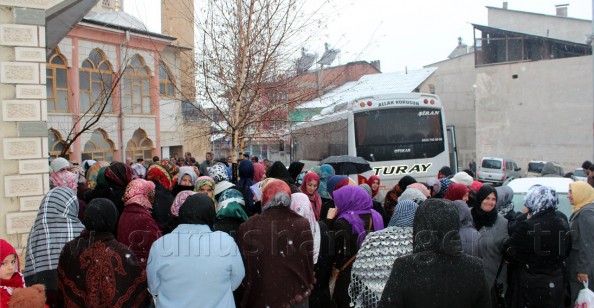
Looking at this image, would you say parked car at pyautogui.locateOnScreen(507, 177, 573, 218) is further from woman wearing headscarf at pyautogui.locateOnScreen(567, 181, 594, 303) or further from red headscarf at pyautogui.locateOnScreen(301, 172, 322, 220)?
red headscarf at pyautogui.locateOnScreen(301, 172, 322, 220)

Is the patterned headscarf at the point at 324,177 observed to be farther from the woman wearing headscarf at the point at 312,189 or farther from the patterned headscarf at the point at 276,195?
the patterned headscarf at the point at 276,195

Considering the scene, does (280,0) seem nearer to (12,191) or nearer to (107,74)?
(12,191)

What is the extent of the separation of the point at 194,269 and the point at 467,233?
2.85 meters

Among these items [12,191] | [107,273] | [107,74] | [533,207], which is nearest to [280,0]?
[12,191]

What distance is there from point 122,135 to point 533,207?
21.2 metres

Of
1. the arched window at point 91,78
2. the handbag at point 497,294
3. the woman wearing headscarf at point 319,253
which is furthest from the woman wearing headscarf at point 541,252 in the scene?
the arched window at point 91,78

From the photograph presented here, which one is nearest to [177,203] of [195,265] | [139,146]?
[195,265]

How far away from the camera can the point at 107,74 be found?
76.8 ft

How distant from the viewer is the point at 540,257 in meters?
5.41

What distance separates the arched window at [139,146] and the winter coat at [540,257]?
21646 mm

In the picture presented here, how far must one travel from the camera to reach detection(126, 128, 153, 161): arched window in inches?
988

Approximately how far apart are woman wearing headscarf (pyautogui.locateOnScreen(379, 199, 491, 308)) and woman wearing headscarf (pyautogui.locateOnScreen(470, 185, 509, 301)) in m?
2.47

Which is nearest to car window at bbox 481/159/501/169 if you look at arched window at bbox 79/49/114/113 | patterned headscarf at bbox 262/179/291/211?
arched window at bbox 79/49/114/113

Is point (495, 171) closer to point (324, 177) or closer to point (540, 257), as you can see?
point (324, 177)
